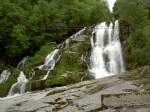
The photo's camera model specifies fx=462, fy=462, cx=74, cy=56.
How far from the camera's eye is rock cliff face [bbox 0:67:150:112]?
28913 millimetres

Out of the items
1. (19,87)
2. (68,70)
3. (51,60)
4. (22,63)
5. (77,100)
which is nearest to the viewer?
(77,100)

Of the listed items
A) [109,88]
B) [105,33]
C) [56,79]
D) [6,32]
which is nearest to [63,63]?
[56,79]

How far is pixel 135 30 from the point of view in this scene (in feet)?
167

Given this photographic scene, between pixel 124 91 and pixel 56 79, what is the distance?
14.9 metres

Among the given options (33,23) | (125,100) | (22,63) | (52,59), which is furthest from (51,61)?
(125,100)

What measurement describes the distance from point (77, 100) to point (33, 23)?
29.7 m

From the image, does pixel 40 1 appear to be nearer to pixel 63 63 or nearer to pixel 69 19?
pixel 69 19

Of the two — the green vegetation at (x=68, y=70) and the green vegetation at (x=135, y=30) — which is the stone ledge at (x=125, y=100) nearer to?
the green vegetation at (x=68, y=70)

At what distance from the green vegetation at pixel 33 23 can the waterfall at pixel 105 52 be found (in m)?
7.33

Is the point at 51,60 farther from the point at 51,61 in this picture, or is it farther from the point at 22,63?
the point at 22,63

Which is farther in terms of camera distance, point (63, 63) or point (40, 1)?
point (40, 1)

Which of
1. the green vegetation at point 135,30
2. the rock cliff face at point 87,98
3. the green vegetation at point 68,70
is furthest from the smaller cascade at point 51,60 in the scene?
the rock cliff face at point 87,98

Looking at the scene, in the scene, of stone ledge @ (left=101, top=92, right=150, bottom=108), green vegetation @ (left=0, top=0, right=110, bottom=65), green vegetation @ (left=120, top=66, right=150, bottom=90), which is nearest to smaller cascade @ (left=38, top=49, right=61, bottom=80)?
green vegetation @ (left=0, top=0, right=110, bottom=65)

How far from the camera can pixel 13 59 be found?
2313 inches
